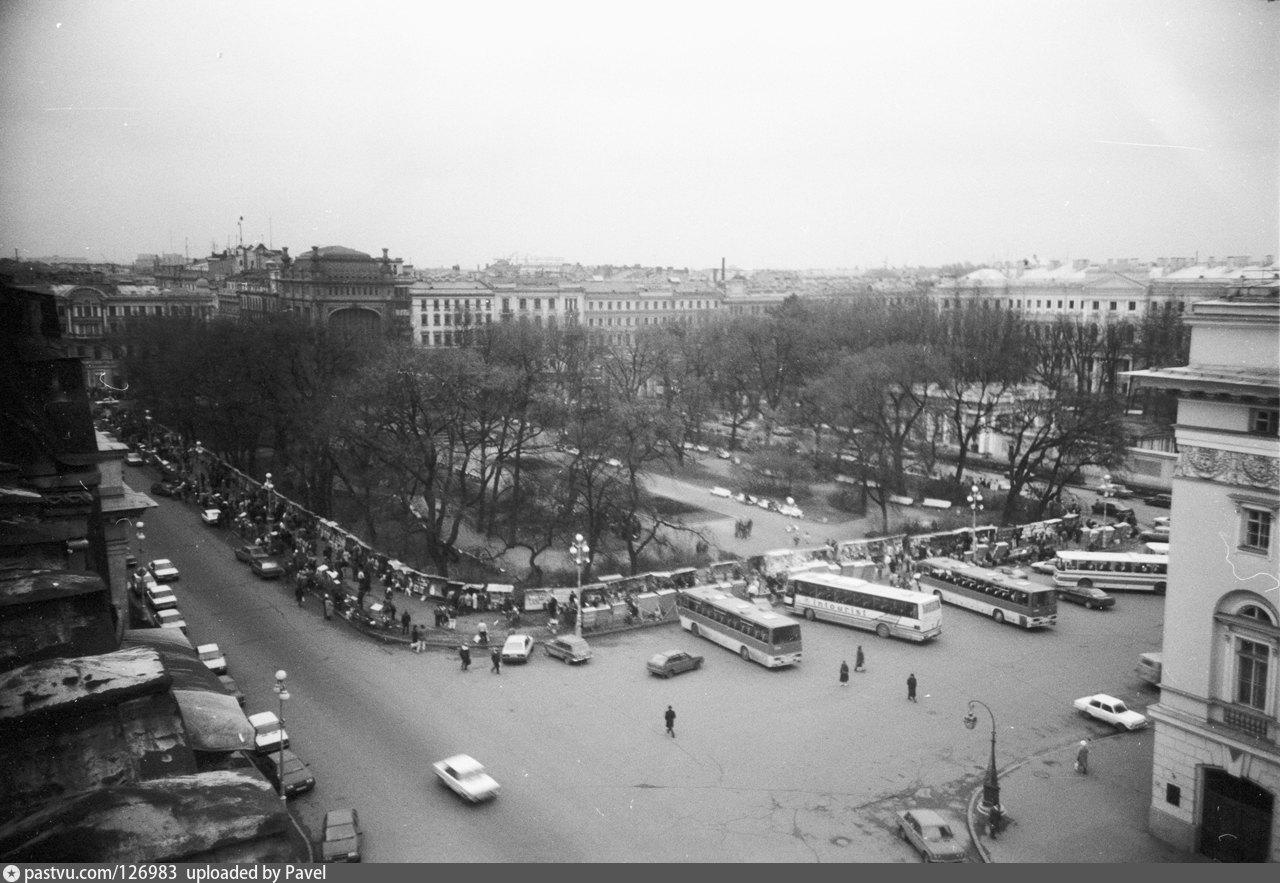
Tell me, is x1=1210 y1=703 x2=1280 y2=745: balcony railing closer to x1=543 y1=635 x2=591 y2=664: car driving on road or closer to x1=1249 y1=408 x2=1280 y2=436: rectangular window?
x1=1249 y1=408 x2=1280 y2=436: rectangular window

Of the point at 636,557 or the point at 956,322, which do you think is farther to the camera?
the point at 956,322

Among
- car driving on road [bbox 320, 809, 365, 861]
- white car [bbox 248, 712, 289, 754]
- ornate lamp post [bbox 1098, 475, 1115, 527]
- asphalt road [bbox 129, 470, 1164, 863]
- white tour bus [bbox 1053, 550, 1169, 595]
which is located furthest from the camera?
ornate lamp post [bbox 1098, 475, 1115, 527]

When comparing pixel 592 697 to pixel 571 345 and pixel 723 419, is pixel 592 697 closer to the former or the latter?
pixel 571 345

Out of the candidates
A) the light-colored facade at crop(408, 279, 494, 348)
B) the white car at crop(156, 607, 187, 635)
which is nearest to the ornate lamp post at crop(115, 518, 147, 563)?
the white car at crop(156, 607, 187, 635)

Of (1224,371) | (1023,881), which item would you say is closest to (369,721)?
(1023,881)

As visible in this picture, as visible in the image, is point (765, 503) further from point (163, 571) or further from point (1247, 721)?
point (1247, 721)

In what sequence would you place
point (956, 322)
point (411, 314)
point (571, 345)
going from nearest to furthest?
point (571, 345) < point (956, 322) < point (411, 314)

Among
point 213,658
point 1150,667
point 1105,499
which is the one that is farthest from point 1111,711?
point 1105,499
